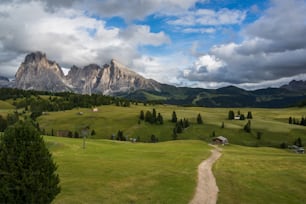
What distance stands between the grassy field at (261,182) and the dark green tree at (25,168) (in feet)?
65.3

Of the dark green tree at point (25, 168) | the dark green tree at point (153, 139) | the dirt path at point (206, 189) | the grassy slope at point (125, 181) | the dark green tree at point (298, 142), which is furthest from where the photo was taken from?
the dark green tree at point (153, 139)

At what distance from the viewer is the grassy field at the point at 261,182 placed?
37094 mm

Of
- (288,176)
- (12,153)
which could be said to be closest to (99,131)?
(288,176)

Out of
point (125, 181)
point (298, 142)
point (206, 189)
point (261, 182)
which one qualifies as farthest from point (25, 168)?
point (298, 142)

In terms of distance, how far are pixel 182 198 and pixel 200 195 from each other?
9.36 feet

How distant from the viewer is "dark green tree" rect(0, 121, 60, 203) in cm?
2189

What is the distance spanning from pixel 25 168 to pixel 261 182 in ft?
116

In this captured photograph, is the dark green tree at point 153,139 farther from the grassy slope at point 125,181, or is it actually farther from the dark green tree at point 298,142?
the grassy slope at point 125,181

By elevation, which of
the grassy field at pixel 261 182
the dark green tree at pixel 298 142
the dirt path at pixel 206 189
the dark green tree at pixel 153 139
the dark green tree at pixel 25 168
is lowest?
the dark green tree at pixel 153 139

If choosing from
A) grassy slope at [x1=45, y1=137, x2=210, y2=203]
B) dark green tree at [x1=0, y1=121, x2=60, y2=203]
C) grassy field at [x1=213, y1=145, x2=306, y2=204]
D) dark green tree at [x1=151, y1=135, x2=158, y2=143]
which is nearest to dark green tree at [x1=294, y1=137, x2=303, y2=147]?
dark green tree at [x1=151, y1=135, x2=158, y2=143]

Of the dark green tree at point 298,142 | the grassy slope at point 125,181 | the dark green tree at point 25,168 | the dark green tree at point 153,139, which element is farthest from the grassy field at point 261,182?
the dark green tree at point 153,139

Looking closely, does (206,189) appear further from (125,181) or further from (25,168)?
(25,168)

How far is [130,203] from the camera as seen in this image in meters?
32.9

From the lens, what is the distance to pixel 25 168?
22.5 metres
